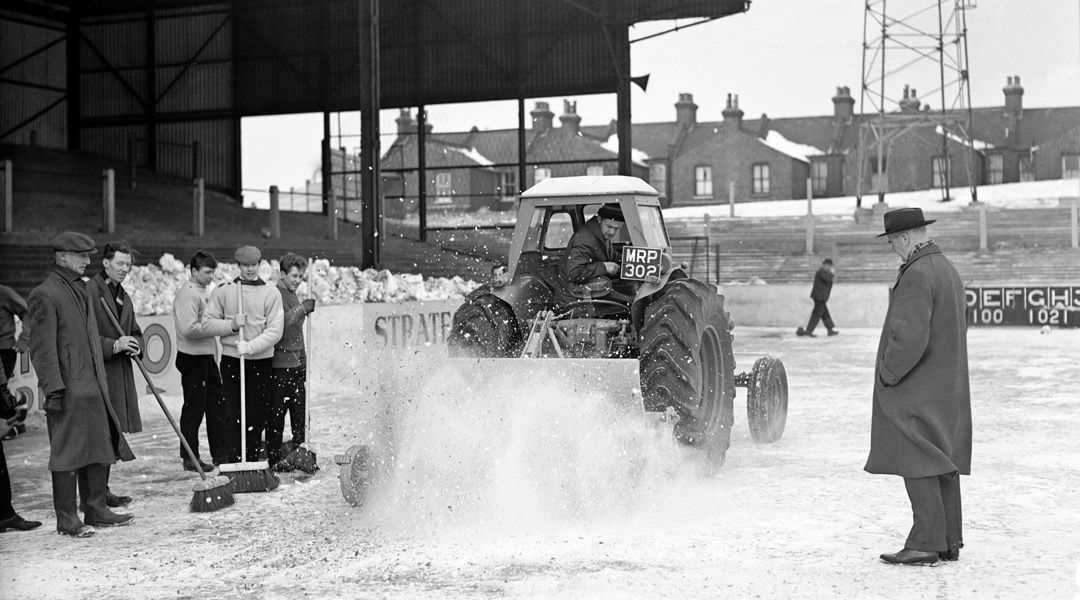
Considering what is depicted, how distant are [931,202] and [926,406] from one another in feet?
120

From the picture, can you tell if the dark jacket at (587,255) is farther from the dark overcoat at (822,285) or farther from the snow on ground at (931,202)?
the snow on ground at (931,202)

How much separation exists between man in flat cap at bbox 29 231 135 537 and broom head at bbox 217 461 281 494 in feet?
2.89

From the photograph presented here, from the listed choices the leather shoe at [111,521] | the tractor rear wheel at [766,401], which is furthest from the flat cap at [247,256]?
the tractor rear wheel at [766,401]

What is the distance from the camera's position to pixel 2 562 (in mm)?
5773

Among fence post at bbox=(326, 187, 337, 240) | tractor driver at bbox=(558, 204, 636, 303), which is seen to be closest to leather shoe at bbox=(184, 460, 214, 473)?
tractor driver at bbox=(558, 204, 636, 303)

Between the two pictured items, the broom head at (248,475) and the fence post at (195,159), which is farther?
the fence post at (195,159)

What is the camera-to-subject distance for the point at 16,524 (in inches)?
259

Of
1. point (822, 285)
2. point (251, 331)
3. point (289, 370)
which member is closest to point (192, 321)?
point (251, 331)

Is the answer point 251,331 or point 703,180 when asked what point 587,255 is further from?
point 703,180

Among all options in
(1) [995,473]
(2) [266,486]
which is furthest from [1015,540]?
(2) [266,486]

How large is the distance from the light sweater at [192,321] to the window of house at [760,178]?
1759 inches

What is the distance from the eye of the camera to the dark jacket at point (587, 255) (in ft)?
26.0

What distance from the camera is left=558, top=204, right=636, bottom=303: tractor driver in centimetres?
792

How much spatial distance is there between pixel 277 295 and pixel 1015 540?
4942 millimetres
